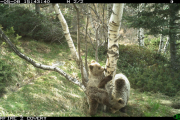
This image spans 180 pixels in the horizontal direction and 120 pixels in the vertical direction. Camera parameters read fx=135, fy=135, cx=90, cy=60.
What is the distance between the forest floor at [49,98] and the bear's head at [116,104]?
12 centimetres

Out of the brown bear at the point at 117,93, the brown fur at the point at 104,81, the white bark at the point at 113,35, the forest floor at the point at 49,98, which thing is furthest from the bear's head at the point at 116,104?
the white bark at the point at 113,35

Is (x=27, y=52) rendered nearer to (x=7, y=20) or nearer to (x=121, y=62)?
(x=7, y=20)

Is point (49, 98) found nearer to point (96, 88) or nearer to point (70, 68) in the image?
point (96, 88)

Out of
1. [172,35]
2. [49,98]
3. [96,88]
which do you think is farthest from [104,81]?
[172,35]

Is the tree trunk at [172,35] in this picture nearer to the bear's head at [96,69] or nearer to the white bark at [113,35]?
the white bark at [113,35]

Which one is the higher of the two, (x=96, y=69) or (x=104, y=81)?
(x=96, y=69)

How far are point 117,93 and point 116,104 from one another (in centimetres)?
30

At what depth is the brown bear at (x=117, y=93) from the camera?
3.21 metres


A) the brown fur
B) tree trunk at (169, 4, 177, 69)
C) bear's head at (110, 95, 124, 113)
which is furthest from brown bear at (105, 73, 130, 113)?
tree trunk at (169, 4, 177, 69)

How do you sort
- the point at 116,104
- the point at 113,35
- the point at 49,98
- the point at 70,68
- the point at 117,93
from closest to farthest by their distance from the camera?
1. the point at 113,35
2. the point at 116,104
3. the point at 117,93
4. the point at 49,98
5. the point at 70,68

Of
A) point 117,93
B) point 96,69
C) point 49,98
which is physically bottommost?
point 49,98

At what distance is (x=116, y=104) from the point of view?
10.6 feet

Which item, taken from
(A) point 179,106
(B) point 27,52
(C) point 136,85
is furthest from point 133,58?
(B) point 27,52

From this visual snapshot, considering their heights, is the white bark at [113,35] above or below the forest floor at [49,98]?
above
